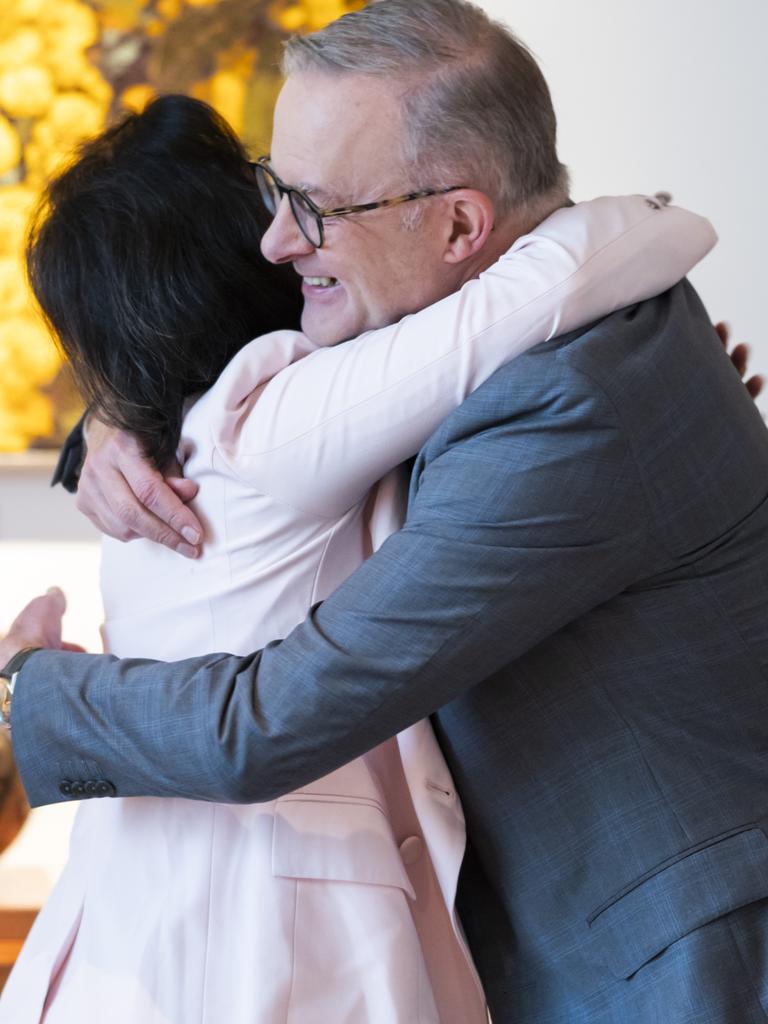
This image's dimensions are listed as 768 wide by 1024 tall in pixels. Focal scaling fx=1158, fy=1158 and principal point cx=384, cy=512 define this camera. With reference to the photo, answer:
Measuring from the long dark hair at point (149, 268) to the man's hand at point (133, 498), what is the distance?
1.2 inches

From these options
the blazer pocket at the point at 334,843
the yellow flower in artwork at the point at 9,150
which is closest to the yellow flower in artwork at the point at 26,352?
the yellow flower in artwork at the point at 9,150

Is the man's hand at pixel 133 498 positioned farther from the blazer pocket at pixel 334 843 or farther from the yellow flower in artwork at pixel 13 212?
the yellow flower in artwork at pixel 13 212

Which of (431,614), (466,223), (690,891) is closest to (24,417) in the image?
(466,223)

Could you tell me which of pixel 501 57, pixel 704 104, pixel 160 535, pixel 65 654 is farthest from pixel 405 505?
pixel 704 104

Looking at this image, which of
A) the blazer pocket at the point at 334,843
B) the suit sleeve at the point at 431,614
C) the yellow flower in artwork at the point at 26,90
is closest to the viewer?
the suit sleeve at the point at 431,614

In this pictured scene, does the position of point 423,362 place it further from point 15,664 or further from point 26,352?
point 26,352

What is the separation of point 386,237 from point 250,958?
2.58ft

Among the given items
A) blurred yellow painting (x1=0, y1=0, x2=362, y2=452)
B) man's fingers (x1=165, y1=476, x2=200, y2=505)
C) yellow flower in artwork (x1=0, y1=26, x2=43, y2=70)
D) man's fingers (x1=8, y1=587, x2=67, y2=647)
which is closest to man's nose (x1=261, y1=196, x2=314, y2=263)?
man's fingers (x1=165, y1=476, x2=200, y2=505)

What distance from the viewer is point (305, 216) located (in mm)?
1310

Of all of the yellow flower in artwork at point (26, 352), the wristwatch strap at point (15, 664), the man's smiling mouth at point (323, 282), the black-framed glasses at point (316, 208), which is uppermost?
the black-framed glasses at point (316, 208)

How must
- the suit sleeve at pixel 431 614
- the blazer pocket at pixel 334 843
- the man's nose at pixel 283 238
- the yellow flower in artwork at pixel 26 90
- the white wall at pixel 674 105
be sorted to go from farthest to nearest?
the yellow flower in artwork at pixel 26 90 < the white wall at pixel 674 105 < the man's nose at pixel 283 238 < the blazer pocket at pixel 334 843 < the suit sleeve at pixel 431 614

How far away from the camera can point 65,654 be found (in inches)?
48.0

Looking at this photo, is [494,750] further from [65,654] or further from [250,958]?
[65,654]

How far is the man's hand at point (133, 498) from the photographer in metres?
1.25
